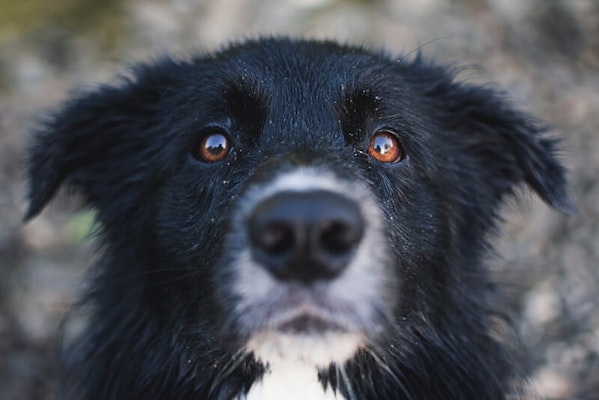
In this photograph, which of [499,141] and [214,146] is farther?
[499,141]

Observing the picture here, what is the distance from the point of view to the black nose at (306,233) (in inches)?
82.7

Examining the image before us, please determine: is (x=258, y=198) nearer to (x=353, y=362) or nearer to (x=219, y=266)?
(x=219, y=266)

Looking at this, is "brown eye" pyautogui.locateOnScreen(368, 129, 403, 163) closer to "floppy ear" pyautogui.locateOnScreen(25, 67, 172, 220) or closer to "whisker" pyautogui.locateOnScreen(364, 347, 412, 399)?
"whisker" pyautogui.locateOnScreen(364, 347, 412, 399)

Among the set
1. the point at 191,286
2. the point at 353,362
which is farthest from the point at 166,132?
the point at 353,362

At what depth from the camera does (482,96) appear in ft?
10.8

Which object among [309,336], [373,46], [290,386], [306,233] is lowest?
[290,386]

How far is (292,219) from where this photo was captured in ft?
6.88

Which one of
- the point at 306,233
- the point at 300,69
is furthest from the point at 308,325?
the point at 300,69

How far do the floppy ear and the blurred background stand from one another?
140 centimetres

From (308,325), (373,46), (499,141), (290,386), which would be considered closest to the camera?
(308,325)

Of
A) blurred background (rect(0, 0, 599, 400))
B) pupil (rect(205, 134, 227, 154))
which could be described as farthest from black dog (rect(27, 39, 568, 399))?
blurred background (rect(0, 0, 599, 400))

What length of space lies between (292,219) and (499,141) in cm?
156

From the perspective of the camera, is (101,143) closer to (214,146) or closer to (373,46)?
(214,146)

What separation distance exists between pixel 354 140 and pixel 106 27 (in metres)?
5.37
